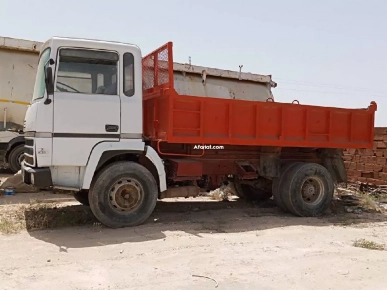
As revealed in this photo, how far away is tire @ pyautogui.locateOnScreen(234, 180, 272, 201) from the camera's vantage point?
944 centimetres

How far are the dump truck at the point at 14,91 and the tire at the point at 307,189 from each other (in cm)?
685

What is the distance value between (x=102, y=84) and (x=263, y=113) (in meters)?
2.93

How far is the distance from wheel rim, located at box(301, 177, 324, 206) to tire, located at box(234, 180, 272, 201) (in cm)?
125

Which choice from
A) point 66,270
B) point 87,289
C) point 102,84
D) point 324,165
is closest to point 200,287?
point 87,289

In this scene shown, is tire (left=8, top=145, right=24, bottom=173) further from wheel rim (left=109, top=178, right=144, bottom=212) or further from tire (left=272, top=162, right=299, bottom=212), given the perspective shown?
tire (left=272, top=162, right=299, bottom=212)

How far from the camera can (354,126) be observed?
853cm

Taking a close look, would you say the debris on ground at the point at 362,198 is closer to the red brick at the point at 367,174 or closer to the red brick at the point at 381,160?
the red brick at the point at 367,174

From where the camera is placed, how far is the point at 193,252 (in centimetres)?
533

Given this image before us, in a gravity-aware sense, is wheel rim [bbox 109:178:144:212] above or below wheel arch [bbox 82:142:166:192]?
below

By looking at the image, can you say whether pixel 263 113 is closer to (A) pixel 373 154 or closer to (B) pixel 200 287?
(B) pixel 200 287

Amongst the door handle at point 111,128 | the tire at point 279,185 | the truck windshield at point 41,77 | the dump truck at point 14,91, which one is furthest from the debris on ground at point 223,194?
the dump truck at point 14,91

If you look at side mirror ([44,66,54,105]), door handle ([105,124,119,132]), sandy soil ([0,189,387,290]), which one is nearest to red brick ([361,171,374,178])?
sandy soil ([0,189,387,290])

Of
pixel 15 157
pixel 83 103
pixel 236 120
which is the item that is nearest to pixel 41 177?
pixel 83 103

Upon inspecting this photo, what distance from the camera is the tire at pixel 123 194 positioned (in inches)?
251
